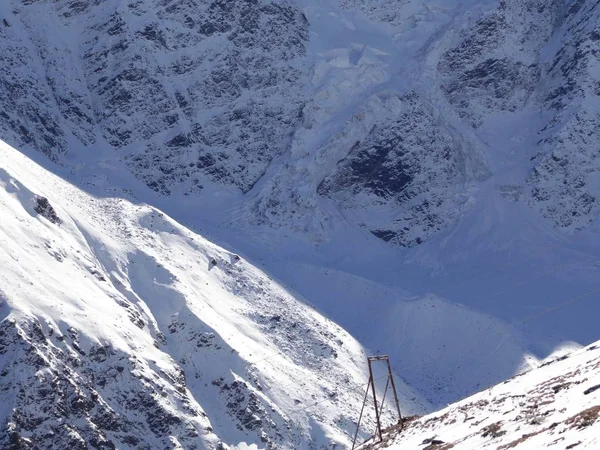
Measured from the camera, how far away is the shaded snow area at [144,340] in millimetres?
65438

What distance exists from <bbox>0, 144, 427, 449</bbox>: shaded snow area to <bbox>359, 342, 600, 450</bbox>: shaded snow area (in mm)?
35679

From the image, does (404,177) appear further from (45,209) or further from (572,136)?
(45,209)

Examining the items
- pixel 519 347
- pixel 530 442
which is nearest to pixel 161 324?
pixel 519 347

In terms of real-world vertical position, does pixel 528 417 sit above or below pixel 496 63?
below

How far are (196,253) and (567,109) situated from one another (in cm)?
4141

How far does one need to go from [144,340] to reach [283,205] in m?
29.8

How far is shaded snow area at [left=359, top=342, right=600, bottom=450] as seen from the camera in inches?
827

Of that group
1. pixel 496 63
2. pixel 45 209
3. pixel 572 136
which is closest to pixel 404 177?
pixel 572 136

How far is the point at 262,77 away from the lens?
11319cm

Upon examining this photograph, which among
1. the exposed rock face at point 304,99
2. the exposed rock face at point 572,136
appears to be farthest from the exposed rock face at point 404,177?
the exposed rock face at point 572,136

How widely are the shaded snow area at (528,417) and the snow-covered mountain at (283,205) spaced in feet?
122

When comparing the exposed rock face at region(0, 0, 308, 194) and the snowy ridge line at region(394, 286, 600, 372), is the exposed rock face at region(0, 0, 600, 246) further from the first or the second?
the snowy ridge line at region(394, 286, 600, 372)

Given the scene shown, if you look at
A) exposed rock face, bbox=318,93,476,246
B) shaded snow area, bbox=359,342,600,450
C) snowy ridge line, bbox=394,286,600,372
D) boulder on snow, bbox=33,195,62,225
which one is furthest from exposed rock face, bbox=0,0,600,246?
shaded snow area, bbox=359,342,600,450

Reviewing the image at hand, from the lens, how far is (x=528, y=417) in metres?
24.1
